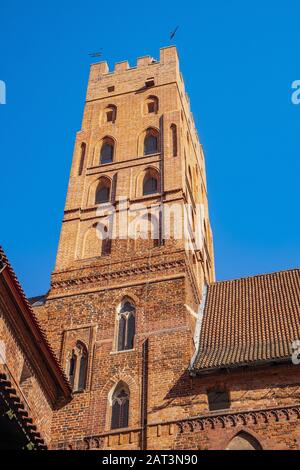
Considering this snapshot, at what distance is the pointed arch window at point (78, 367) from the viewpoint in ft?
54.3

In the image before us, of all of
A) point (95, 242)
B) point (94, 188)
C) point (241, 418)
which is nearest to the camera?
point (241, 418)

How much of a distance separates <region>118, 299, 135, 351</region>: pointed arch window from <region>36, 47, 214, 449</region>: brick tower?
0.10ft


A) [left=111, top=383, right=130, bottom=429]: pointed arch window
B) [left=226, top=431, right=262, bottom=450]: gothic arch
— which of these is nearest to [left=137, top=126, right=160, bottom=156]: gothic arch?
[left=111, top=383, right=130, bottom=429]: pointed arch window

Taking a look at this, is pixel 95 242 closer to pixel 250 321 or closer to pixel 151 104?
pixel 250 321

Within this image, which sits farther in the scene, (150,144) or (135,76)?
(135,76)

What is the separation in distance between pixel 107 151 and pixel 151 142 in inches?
65.7

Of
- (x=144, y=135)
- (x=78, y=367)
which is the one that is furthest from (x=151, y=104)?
(x=78, y=367)

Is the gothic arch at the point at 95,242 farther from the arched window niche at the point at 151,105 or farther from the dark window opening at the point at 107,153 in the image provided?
the arched window niche at the point at 151,105

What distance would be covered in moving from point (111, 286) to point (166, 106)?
29.0ft

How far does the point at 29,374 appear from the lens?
1498 centimetres

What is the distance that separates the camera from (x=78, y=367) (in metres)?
16.9

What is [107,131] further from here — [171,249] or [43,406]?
[43,406]
